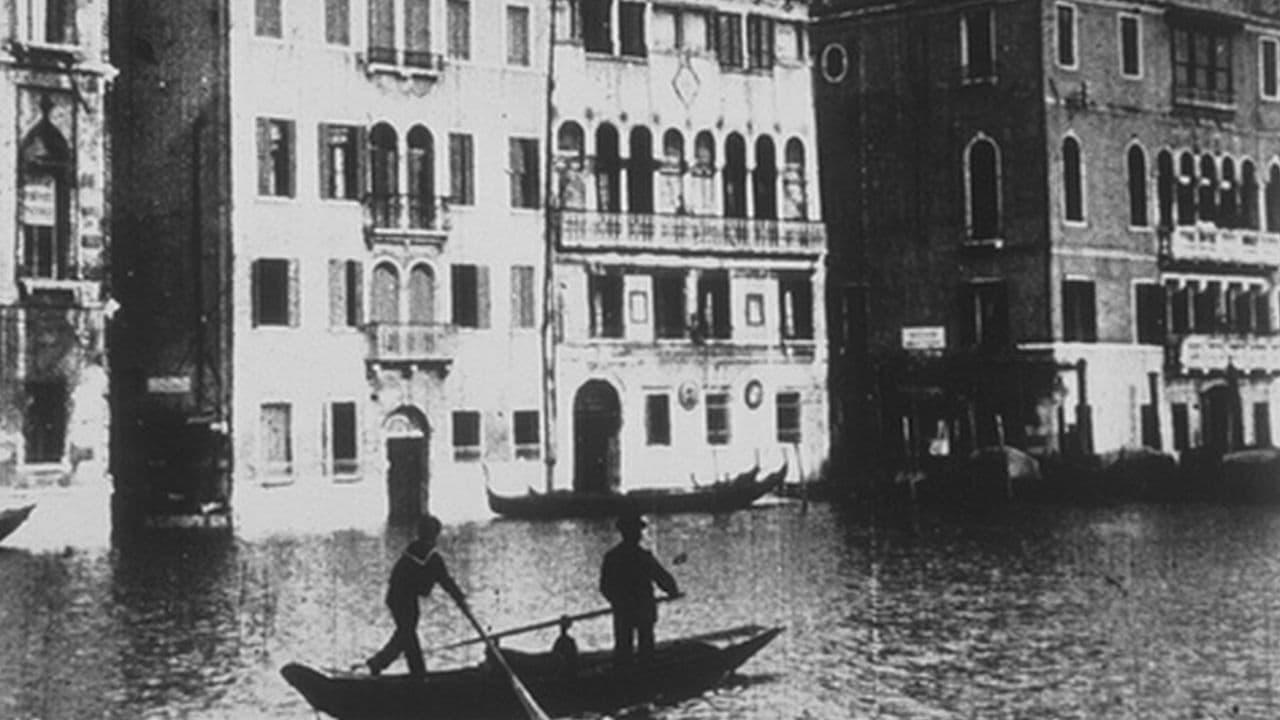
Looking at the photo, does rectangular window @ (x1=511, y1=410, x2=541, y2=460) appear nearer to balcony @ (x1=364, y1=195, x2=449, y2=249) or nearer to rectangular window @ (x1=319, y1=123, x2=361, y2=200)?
balcony @ (x1=364, y1=195, x2=449, y2=249)

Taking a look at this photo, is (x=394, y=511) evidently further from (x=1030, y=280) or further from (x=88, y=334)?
(x=1030, y=280)

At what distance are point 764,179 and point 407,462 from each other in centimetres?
845

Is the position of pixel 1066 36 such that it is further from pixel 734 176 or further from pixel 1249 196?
pixel 734 176

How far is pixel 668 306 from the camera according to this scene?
36562 mm

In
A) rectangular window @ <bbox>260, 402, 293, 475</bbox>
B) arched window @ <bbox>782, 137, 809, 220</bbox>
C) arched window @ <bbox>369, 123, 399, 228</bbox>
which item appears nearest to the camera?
rectangular window @ <bbox>260, 402, 293, 475</bbox>

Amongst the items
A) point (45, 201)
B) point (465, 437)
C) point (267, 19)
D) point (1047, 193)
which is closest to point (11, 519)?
point (45, 201)

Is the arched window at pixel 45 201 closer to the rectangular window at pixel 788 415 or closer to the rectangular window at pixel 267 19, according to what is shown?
the rectangular window at pixel 267 19

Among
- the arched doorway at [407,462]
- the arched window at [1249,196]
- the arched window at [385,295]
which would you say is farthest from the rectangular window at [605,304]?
the arched window at [1249,196]

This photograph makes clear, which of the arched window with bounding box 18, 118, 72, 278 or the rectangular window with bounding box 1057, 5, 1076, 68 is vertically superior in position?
the rectangular window with bounding box 1057, 5, 1076, 68

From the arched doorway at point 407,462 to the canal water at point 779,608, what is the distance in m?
2.48

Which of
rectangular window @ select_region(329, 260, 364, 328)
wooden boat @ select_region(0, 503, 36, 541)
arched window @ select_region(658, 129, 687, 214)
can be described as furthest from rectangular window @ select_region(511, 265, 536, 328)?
wooden boat @ select_region(0, 503, 36, 541)

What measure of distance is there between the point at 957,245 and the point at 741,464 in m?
7.36

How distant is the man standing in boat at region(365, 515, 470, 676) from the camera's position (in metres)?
14.2

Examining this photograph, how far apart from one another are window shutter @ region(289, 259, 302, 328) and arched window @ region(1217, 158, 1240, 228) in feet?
51.0
